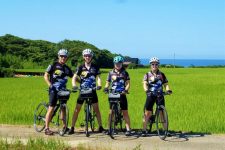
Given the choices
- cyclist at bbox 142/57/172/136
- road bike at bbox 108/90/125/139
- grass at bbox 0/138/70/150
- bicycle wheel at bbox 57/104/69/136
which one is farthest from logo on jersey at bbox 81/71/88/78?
grass at bbox 0/138/70/150

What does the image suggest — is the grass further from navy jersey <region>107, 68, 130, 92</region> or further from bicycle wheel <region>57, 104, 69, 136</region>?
navy jersey <region>107, 68, 130, 92</region>

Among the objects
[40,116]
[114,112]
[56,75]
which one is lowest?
[40,116]

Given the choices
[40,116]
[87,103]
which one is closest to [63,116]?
[87,103]

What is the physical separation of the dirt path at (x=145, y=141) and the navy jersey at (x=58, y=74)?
125 centimetres

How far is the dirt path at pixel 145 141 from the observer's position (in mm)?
9023

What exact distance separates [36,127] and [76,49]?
71468 mm

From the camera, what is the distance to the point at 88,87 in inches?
408

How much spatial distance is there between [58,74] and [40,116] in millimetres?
1600

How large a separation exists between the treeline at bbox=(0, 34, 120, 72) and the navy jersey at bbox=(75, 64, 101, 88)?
181 feet

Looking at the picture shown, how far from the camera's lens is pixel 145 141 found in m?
9.58

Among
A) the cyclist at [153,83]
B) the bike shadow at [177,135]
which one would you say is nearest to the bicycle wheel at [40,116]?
the bike shadow at [177,135]

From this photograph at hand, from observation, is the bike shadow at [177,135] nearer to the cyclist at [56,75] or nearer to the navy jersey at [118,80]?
the navy jersey at [118,80]

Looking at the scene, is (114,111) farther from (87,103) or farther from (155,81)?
(155,81)

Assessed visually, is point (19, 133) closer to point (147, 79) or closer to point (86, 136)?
point (86, 136)
